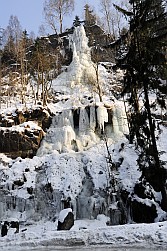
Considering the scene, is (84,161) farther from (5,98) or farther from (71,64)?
(71,64)

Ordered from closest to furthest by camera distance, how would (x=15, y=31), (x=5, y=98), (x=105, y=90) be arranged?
1. (x=5, y=98)
2. (x=105, y=90)
3. (x=15, y=31)

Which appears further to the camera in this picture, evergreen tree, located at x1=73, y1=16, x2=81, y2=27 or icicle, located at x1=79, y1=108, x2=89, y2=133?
evergreen tree, located at x1=73, y1=16, x2=81, y2=27

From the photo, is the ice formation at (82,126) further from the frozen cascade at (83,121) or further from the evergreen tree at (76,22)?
the evergreen tree at (76,22)

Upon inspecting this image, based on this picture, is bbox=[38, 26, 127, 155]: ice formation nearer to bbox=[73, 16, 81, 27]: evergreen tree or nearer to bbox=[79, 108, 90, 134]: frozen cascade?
bbox=[79, 108, 90, 134]: frozen cascade

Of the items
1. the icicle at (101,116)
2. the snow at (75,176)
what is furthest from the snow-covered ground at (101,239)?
the icicle at (101,116)

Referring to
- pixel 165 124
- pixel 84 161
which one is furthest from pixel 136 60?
pixel 165 124

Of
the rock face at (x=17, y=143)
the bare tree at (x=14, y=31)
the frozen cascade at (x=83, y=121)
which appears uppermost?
the bare tree at (x=14, y=31)

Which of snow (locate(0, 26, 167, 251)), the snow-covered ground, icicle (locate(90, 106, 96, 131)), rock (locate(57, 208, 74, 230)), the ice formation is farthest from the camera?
icicle (locate(90, 106, 96, 131))

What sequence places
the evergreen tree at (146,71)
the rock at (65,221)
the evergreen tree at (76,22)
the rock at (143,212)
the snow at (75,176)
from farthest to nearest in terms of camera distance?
the evergreen tree at (76,22)
the rock at (143,212)
the evergreen tree at (146,71)
the rock at (65,221)
the snow at (75,176)

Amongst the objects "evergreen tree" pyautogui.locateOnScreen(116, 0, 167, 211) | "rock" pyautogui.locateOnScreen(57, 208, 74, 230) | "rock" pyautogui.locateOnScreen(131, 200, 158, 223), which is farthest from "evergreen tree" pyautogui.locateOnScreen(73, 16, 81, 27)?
"rock" pyautogui.locateOnScreen(57, 208, 74, 230)

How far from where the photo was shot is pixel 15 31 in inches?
1847

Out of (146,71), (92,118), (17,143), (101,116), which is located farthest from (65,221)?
(92,118)

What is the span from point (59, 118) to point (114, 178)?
1021 cm

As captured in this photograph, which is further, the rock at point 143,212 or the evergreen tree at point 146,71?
the rock at point 143,212
